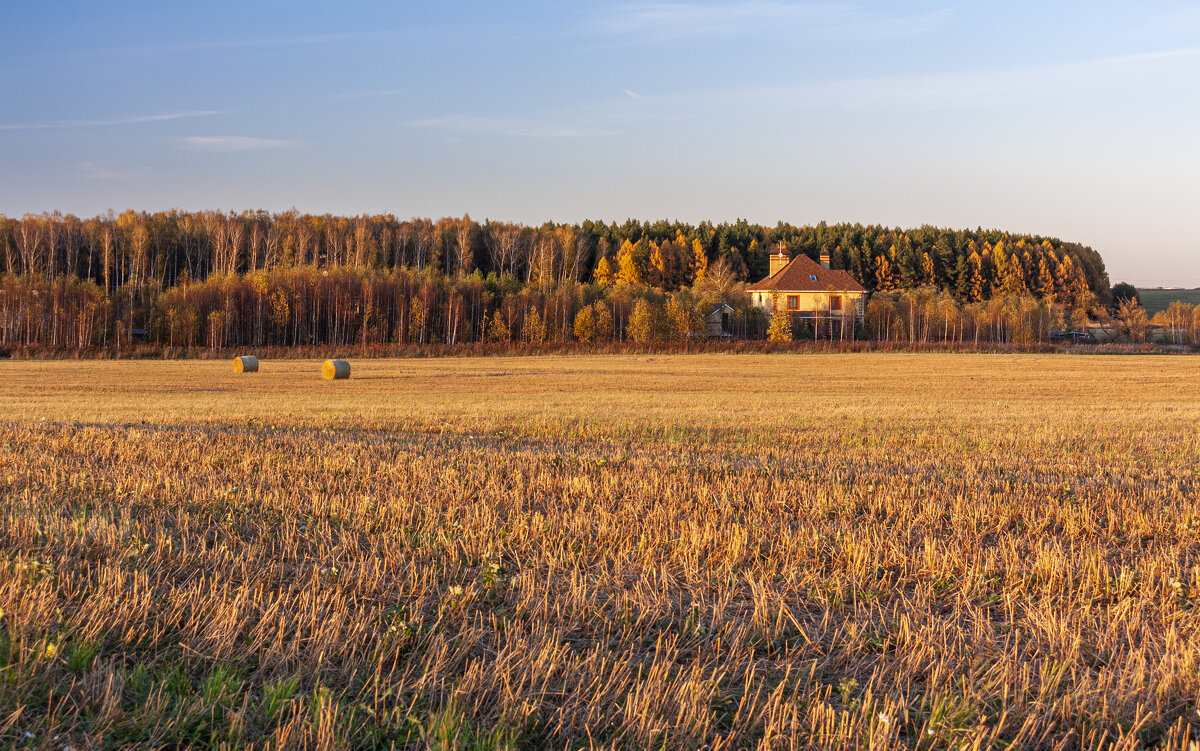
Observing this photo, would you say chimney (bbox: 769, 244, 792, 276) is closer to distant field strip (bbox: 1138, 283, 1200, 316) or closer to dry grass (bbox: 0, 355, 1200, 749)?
distant field strip (bbox: 1138, 283, 1200, 316)

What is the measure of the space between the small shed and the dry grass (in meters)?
79.3

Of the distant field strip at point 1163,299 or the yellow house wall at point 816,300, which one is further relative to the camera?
the distant field strip at point 1163,299

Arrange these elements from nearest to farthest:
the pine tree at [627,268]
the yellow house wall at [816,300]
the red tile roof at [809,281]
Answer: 1. the yellow house wall at [816,300]
2. the red tile roof at [809,281]
3. the pine tree at [627,268]

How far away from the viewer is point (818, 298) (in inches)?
3866

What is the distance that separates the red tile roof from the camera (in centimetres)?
9812

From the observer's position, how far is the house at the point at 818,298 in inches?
3802

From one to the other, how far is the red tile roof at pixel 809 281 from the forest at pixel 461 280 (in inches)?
151

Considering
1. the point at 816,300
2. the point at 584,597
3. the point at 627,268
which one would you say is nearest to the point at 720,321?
the point at 816,300

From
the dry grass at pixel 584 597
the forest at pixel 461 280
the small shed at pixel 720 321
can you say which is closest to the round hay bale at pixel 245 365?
the forest at pixel 461 280

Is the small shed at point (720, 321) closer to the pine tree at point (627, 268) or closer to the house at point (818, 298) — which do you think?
the house at point (818, 298)

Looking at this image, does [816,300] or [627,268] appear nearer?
[816,300]

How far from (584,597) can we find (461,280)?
93311 millimetres

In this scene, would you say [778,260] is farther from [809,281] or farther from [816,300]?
[816,300]

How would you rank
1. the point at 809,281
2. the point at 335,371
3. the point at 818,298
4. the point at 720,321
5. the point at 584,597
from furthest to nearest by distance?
the point at 809,281 → the point at 818,298 → the point at 720,321 → the point at 335,371 → the point at 584,597
